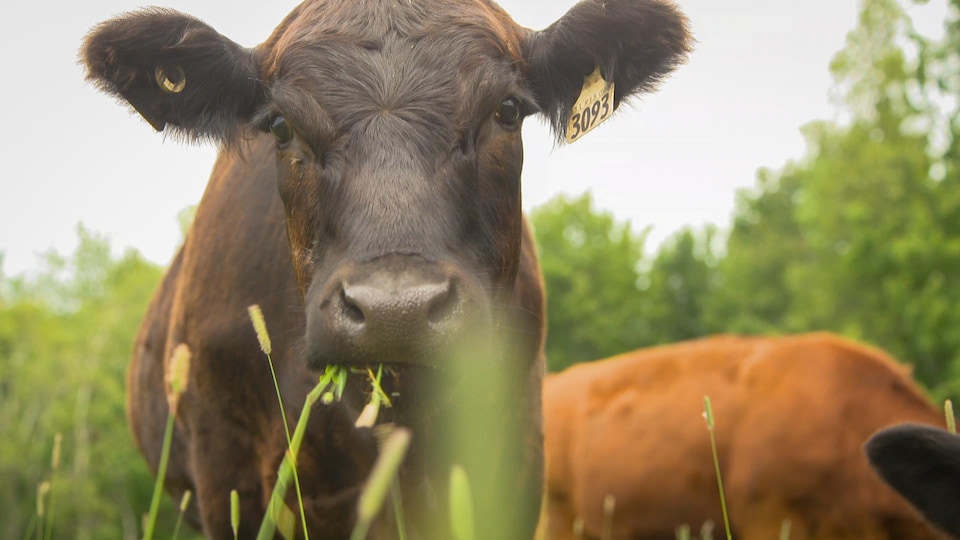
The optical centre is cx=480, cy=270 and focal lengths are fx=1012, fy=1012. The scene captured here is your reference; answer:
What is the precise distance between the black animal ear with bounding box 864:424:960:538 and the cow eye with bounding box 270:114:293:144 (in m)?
2.24

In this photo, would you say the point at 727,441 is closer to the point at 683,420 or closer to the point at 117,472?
the point at 683,420

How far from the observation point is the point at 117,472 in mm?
36250

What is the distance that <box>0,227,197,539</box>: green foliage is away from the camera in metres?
35.3

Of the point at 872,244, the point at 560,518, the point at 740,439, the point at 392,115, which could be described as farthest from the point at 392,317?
the point at 872,244

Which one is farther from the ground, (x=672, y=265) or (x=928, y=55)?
(x=928, y=55)

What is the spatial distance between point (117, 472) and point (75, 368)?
4.21 meters

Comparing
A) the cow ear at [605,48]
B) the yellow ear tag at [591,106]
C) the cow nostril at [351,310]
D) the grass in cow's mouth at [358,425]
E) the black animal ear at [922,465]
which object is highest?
the cow ear at [605,48]

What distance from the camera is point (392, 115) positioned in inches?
116

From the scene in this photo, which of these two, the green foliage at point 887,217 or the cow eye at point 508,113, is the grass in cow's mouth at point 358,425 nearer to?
the cow eye at point 508,113

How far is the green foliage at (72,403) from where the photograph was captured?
35.3 m

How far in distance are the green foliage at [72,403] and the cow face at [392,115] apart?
1262 inches

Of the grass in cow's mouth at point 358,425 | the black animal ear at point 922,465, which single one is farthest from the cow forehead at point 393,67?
the black animal ear at point 922,465

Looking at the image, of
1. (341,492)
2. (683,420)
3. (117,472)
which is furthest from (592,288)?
(341,492)

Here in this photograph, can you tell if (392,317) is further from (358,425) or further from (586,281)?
(586,281)
